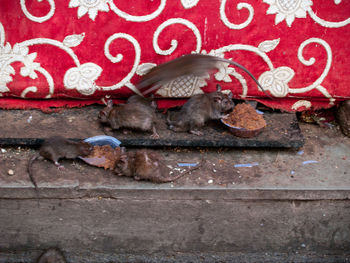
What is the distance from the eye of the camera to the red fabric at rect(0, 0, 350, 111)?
3754 mm

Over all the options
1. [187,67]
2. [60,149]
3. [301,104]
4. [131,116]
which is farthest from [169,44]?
[301,104]

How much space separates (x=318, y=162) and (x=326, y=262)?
99 centimetres

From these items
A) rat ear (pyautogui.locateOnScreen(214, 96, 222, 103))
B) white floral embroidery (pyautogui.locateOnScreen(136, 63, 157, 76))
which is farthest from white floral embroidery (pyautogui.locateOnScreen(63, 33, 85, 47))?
rat ear (pyautogui.locateOnScreen(214, 96, 222, 103))

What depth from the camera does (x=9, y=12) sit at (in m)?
3.79

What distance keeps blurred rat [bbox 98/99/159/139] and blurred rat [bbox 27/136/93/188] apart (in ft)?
1.29

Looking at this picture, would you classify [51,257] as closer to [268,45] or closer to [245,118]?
[245,118]

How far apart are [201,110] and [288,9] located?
4.11ft

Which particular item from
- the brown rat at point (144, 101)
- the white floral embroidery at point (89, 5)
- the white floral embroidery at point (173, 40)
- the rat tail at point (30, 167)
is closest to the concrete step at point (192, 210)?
the rat tail at point (30, 167)

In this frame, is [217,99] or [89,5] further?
[217,99]

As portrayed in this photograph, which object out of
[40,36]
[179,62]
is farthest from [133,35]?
[40,36]

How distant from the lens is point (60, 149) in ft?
11.9

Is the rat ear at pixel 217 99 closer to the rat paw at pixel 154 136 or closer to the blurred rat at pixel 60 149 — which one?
A: the rat paw at pixel 154 136

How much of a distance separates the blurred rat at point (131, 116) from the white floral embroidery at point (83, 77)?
0.34 metres

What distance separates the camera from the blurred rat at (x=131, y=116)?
3.89m
